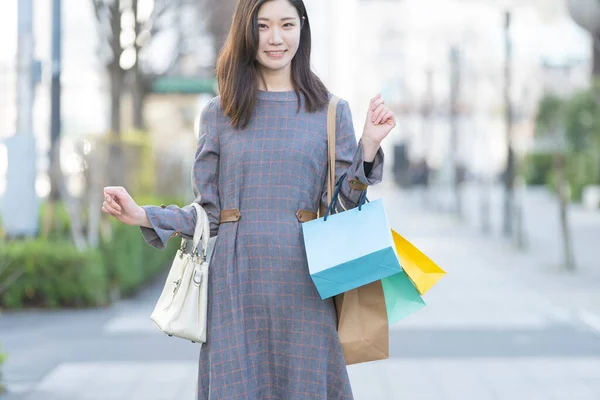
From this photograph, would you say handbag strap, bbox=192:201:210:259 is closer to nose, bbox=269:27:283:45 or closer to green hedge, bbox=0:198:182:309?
nose, bbox=269:27:283:45

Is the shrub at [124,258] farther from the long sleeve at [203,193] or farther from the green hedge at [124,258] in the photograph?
the long sleeve at [203,193]

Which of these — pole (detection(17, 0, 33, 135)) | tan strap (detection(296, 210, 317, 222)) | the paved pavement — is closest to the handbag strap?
tan strap (detection(296, 210, 317, 222))

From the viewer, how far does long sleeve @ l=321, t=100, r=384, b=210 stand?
108 inches

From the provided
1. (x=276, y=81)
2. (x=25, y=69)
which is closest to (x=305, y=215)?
(x=276, y=81)

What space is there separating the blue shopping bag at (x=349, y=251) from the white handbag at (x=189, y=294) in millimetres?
324

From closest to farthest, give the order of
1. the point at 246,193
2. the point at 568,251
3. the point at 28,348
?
the point at 246,193 < the point at 28,348 < the point at 568,251

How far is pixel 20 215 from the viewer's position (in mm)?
8977

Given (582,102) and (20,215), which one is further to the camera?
(582,102)

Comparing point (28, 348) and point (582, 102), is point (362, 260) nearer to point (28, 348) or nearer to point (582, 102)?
point (28, 348)

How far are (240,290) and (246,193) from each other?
0.28 meters

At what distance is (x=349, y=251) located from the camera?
8.75 ft

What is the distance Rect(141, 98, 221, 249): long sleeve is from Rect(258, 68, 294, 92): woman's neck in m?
0.16

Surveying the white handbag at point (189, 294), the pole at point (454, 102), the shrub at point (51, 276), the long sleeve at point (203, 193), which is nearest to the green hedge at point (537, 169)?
the pole at point (454, 102)

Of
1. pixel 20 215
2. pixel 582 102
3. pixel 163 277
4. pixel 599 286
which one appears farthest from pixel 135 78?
pixel 582 102
